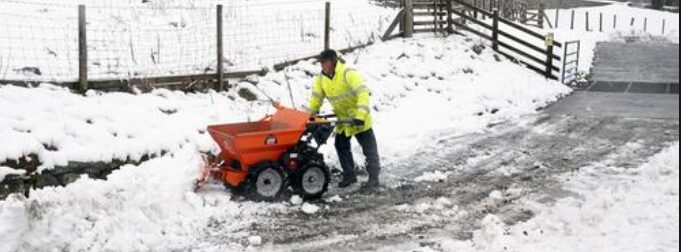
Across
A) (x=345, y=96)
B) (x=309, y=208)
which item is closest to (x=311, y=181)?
(x=309, y=208)

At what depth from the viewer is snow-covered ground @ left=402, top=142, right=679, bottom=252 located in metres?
6.42

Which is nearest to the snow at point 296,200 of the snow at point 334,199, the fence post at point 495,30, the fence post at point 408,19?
the snow at point 334,199

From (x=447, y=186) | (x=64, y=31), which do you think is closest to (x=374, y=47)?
(x=64, y=31)

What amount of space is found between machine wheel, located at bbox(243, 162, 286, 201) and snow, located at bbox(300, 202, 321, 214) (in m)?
0.38

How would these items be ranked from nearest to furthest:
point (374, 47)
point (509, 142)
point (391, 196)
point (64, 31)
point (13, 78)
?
point (391, 196), point (13, 78), point (509, 142), point (64, 31), point (374, 47)

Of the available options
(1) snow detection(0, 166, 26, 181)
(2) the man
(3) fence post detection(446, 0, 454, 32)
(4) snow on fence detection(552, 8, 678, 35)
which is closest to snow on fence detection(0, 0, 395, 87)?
(1) snow detection(0, 166, 26, 181)

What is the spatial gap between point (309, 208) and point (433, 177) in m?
2.13

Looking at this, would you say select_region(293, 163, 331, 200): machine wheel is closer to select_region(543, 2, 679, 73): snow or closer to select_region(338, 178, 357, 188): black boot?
select_region(338, 178, 357, 188): black boot

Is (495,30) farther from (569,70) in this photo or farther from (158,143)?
(158,143)

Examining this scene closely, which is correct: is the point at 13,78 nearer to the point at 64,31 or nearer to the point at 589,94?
the point at 64,31

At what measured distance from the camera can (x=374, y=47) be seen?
671 inches

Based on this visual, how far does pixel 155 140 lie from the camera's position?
8977 millimetres

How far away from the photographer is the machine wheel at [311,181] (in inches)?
315

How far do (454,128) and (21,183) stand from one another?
736 centimetres
